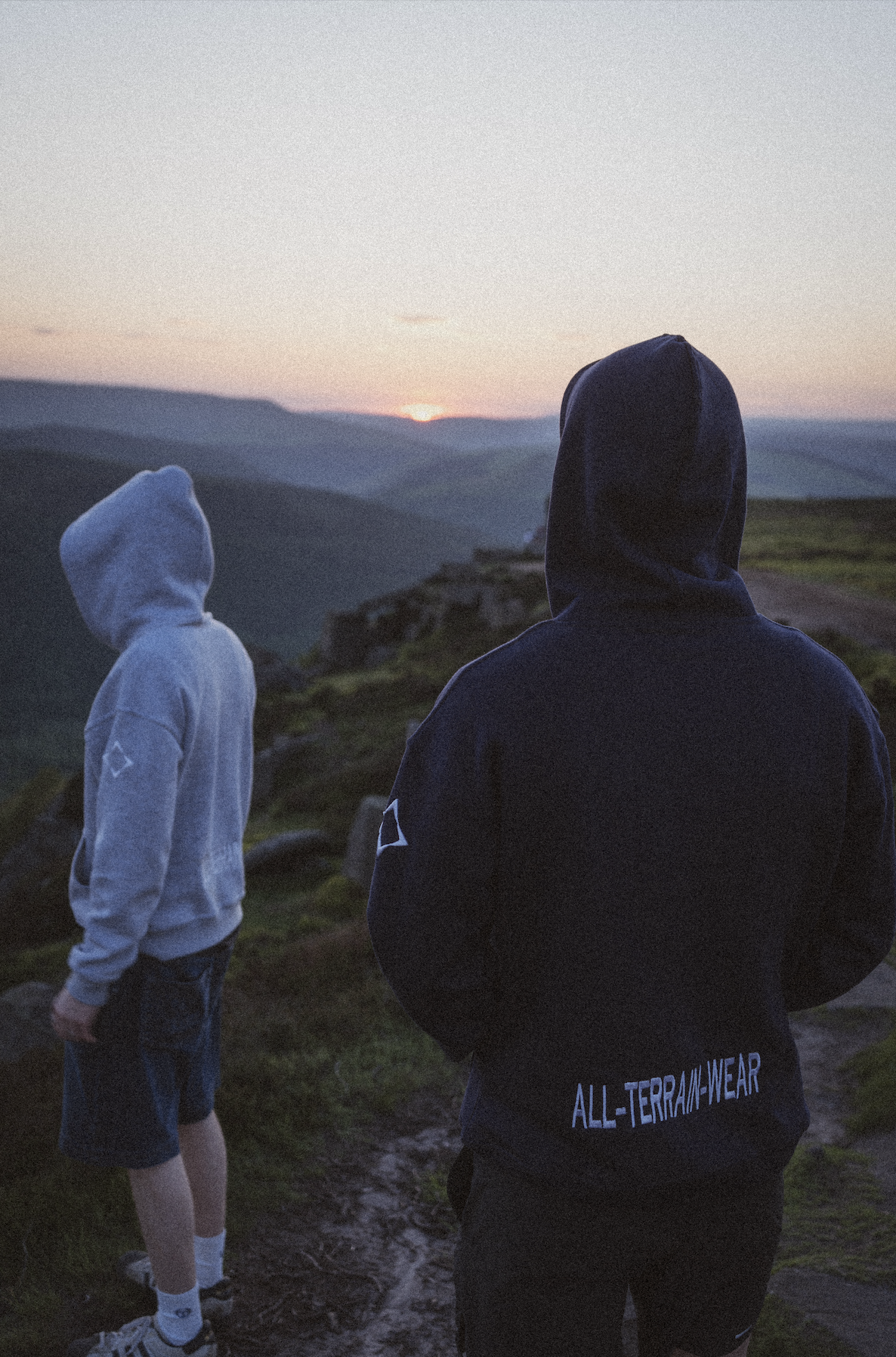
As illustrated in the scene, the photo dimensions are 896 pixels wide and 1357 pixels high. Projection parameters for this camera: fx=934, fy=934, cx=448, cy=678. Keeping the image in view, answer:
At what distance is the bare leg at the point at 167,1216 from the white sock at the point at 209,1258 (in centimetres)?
31

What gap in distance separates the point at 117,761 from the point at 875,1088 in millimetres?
4087

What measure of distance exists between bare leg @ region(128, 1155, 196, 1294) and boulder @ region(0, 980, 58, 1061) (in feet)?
11.0

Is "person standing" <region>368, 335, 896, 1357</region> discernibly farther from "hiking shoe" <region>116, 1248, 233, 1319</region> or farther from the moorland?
the moorland

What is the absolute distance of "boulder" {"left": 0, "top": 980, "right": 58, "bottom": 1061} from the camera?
5.68 meters

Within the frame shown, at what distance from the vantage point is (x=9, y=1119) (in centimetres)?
484

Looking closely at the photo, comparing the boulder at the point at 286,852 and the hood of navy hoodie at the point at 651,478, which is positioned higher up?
the hood of navy hoodie at the point at 651,478

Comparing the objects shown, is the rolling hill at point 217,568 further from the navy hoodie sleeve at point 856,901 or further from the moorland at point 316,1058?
the navy hoodie sleeve at point 856,901

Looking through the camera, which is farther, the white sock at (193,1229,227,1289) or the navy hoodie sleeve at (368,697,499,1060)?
the white sock at (193,1229,227,1289)

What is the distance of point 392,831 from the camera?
1.66 meters

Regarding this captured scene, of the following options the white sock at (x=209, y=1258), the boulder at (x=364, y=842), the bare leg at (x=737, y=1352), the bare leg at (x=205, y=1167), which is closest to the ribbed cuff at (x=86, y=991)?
the bare leg at (x=205, y=1167)

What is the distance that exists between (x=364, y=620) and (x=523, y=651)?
24.8m

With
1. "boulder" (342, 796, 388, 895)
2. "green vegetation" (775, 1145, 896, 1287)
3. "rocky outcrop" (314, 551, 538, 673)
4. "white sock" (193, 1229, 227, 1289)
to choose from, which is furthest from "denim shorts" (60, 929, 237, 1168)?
"rocky outcrop" (314, 551, 538, 673)

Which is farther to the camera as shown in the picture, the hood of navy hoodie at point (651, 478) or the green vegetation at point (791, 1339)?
the green vegetation at point (791, 1339)

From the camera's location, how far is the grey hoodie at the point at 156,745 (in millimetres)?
2518
